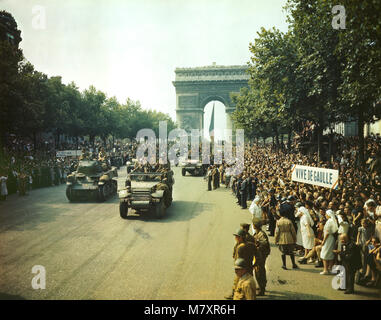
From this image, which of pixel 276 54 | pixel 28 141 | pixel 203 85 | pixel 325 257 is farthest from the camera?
pixel 203 85

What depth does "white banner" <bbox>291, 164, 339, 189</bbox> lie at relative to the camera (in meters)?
10.6

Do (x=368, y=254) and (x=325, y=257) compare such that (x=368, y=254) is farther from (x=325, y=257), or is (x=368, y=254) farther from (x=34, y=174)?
(x=34, y=174)

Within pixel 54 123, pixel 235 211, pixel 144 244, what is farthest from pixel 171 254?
pixel 54 123

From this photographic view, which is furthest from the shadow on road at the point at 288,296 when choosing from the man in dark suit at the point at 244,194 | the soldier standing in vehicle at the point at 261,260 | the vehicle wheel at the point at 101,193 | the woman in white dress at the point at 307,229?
the vehicle wheel at the point at 101,193

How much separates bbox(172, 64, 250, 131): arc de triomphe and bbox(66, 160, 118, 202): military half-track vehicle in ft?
201

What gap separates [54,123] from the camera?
35.0 m

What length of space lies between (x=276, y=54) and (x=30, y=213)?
1524 centimetres

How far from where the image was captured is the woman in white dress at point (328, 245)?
27.2 ft

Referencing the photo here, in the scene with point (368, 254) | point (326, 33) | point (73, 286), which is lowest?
point (73, 286)

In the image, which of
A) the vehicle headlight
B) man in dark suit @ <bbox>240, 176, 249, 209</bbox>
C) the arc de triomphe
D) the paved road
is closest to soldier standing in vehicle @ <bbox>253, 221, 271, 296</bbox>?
the paved road

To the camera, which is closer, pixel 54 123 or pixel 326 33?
pixel 326 33

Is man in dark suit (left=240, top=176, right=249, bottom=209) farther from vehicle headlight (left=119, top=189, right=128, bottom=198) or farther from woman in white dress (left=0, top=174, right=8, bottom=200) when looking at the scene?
woman in white dress (left=0, top=174, right=8, bottom=200)

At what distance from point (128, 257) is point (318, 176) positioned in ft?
21.8

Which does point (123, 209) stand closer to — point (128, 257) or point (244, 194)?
point (128, 257)
